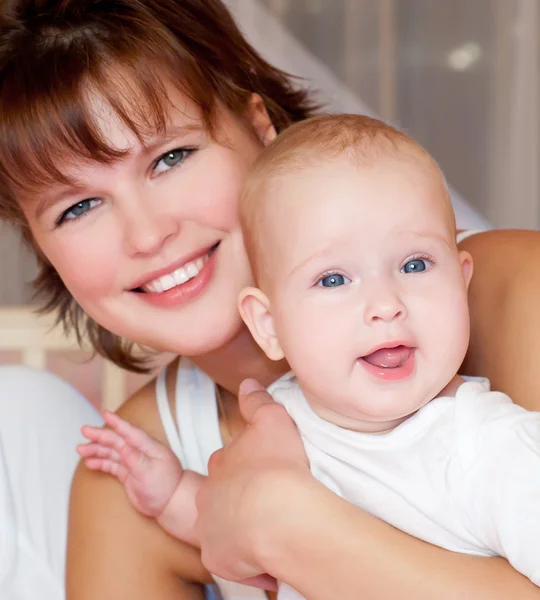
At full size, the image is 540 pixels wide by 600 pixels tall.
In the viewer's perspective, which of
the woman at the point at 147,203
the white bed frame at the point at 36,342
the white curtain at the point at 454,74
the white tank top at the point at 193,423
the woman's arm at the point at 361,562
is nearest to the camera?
the woman's arm at the point at 361,562

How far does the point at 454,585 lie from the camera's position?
3.19ft

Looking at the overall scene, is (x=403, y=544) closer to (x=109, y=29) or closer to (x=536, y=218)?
(x=109, y=29)

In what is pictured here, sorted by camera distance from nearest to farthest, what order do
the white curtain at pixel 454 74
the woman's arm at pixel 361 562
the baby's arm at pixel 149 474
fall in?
the woman's arm at pixel 361 562
the baby's arm at pixel 149 474
the white curtain at pixel 454 74

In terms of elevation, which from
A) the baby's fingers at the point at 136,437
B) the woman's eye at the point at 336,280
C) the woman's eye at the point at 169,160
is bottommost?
the baby's fingers at the point at 136,437

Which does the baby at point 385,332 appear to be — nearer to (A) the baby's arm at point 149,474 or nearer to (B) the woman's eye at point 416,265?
(B) the woman's eye at point 416,265

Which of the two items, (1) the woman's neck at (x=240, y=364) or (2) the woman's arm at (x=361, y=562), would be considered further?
(1) the woman's neck at (x=240, y=364)

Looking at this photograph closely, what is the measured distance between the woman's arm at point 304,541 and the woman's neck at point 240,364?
20 cm

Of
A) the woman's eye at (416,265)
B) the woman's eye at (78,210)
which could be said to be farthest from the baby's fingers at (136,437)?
the woman's eye at (416,265)

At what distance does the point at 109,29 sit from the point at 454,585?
2.87ft

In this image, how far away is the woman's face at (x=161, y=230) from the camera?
124cm

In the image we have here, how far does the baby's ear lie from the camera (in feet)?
3.76

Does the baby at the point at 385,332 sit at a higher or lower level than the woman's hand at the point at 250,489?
higher

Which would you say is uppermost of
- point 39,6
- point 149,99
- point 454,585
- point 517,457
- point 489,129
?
point 39,6

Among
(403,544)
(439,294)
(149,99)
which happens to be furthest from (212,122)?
(403,544)
